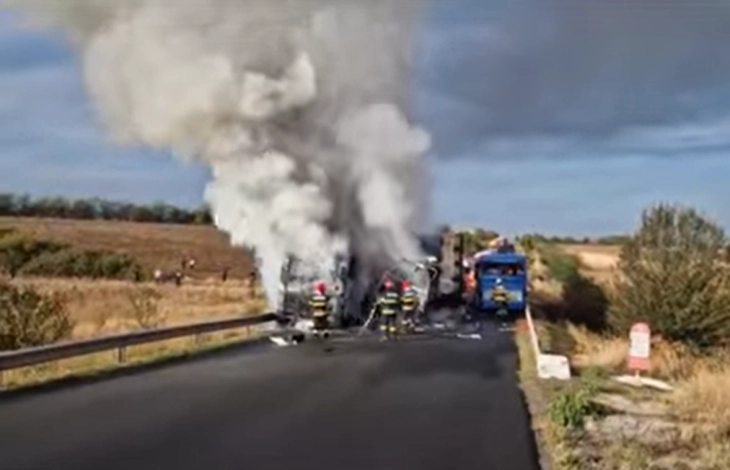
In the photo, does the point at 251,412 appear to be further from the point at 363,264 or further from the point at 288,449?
the point at 363,264

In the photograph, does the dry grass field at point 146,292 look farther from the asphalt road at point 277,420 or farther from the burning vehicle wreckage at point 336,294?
the burning vehicle wreckage at point 336,294

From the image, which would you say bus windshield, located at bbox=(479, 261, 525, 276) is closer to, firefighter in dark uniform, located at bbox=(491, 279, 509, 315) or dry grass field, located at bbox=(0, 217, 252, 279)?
firefighter in dark uniform, located at bbox=(491, 279, 509, 315)

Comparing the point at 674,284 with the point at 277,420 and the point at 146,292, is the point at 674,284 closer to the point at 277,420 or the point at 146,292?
the point at 146,292

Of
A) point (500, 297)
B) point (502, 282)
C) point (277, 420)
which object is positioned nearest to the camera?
point (277, 420)

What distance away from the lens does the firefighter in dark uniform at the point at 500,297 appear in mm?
48438

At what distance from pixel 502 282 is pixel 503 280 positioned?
0.37 feet

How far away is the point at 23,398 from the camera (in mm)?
16203

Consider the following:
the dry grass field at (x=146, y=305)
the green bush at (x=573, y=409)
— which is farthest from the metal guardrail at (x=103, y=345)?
the green bush at (x=573, y=409)

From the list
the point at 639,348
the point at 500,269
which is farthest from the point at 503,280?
the point at 639,348

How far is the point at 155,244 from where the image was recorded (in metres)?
95.6

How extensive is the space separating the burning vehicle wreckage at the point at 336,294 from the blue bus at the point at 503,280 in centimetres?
898

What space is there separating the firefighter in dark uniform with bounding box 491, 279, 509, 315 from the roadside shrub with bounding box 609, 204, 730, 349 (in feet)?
16.4

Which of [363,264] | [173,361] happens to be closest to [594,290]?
[363,264]

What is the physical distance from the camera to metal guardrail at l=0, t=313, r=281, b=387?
1772 cm
